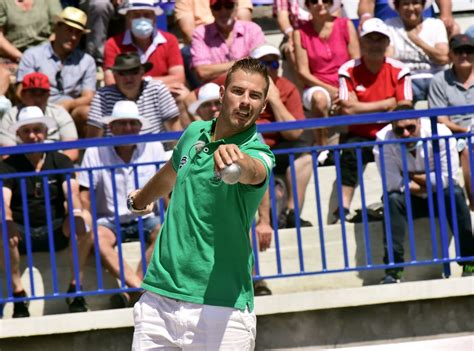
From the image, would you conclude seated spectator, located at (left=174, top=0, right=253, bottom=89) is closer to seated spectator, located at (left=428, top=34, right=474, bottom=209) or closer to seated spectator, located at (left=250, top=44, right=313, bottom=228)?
seated spectator, located at (left=250, top=44, right=313, bottom=228)

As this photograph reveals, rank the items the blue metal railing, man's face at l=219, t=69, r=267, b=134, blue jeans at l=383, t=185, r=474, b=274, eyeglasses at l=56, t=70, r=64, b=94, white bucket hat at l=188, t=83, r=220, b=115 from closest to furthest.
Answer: man's face at l=219, t=69, r=267, b=134 < the blue metal railing < blue jeans at l=383, t=185, r=474, b=274 < white bucket hat at l=188, t=83, r=220, b=115 < eyeglasses at l=56, t=70, r=64, b=94

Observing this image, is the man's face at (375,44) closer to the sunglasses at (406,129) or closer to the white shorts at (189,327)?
the sunglasses at (406,129)

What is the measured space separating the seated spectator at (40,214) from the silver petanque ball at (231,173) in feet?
12.8

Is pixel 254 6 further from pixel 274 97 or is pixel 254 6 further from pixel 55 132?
pixel 55 132

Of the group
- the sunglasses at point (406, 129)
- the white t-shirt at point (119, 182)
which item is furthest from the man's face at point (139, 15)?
the sunglasses at point (406, 129)

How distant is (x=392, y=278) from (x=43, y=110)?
3125mm

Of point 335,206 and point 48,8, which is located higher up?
point 48,8

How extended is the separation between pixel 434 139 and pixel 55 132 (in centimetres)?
301

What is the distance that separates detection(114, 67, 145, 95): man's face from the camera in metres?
8.68

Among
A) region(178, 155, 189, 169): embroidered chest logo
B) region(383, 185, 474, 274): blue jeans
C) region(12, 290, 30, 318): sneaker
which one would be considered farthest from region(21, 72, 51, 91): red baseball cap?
region(178, 155, 189, 169): embroidered chest logo

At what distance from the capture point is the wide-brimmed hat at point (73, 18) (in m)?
9.40

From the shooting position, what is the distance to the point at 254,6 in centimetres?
1065

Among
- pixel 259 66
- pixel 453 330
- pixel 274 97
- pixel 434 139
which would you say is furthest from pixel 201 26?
pixel 259 66

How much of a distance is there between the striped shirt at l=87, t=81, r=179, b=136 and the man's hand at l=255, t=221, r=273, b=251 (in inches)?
58.2
